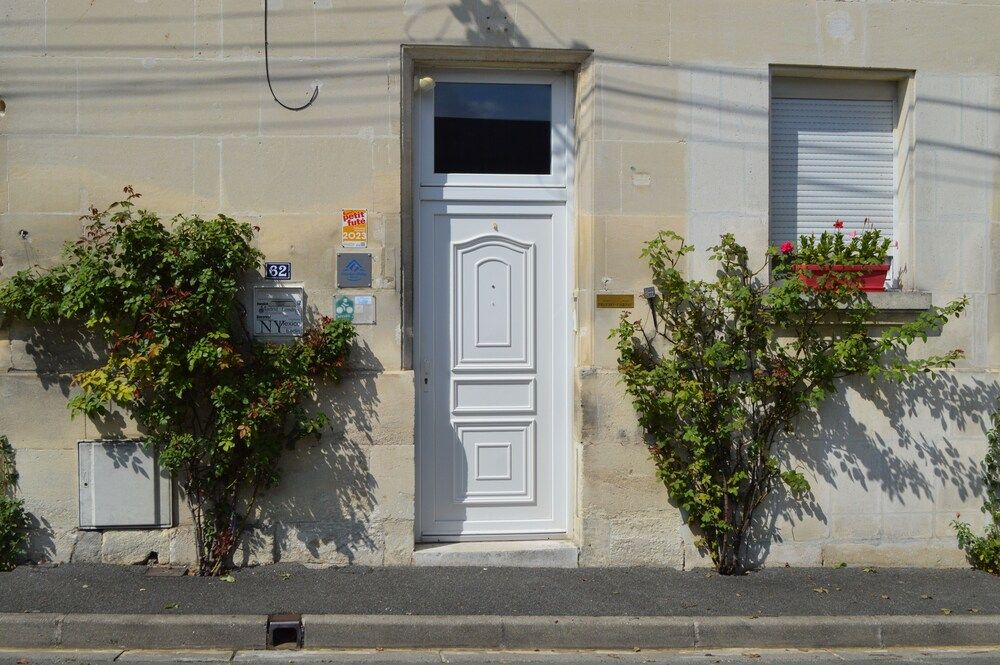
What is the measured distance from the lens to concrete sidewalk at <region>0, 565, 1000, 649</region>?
543 cm

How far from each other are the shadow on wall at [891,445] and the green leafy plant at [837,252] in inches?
34.2

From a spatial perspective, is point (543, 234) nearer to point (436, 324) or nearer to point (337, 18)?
point (436, 324)

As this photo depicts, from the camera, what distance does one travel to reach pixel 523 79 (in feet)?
22.9

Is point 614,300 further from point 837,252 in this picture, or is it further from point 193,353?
point 193,353

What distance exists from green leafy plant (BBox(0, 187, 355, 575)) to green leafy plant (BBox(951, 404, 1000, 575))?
4567mm

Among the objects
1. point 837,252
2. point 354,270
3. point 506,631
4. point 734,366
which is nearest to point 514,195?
point 354,270

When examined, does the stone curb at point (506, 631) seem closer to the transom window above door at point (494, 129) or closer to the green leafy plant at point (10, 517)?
the green leafy plant at point (10, 517)

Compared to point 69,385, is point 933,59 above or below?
above

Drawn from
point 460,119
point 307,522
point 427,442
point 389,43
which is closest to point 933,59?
point 460,119

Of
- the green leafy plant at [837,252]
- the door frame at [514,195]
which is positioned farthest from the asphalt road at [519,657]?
the green leafy plant at [837,252]

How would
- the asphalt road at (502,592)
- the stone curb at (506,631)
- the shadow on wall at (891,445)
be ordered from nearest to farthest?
the stone curb at (506,631) → the asphalt road at (502,592) → the shadow on wall at (891,445)

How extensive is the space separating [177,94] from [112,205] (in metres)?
0.87

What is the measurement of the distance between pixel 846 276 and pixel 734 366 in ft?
3.18

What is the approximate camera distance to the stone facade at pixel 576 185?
645 centimetres
